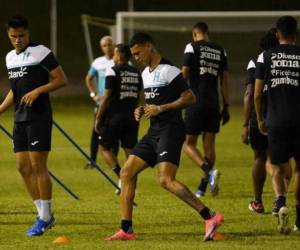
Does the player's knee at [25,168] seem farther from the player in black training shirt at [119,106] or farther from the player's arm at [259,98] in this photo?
the player in black training shirt at [119,106]

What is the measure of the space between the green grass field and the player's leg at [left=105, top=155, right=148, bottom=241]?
151mm

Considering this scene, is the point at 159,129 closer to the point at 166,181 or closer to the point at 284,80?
the point at 166,181

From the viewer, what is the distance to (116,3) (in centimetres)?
5794

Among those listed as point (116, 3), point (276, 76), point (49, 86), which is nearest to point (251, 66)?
point (276, 76)

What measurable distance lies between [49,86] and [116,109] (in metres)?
3.80

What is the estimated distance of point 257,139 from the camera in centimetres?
1366

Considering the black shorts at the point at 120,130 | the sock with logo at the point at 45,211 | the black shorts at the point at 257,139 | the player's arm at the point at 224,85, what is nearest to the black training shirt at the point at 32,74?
the sock with logo at the point at 45,211

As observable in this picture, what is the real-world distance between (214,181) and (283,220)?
3976 mm

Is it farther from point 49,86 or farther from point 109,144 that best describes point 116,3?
point 49,86

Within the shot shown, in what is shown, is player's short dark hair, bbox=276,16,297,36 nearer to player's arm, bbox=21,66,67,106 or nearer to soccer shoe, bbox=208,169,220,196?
player's arm, bbox=21,66,67,106

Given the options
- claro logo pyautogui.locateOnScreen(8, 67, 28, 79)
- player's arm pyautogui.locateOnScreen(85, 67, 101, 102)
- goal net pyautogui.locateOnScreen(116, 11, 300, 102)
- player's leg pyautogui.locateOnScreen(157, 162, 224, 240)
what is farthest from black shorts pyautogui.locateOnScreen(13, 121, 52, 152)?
goal net pyautogui.locateOnScreen(116, 11, 300, 102)

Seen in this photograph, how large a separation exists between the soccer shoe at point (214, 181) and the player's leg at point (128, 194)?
12.8ft

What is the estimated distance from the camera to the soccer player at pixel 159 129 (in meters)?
11.3

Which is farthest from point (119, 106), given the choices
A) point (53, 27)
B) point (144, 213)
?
point (53, 27)
